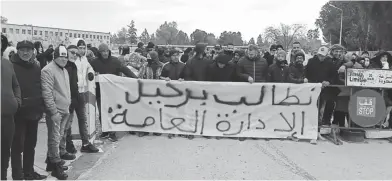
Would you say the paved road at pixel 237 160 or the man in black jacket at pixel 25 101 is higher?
the man in black jacket at pixel 25 101

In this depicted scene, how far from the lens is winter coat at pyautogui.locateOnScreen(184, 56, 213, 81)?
751 centimetres

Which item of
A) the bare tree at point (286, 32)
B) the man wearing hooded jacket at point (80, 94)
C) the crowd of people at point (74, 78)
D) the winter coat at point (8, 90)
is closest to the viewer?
the winter coat at point (8, 90)

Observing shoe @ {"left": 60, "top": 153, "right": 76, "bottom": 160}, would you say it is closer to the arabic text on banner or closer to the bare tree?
the arabic text on banner

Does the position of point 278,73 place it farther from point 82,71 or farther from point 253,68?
point 82,71

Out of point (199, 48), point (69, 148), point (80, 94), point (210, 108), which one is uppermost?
point (199, 48)

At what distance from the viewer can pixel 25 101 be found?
4395mm

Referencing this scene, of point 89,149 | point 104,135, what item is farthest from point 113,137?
point 89,149

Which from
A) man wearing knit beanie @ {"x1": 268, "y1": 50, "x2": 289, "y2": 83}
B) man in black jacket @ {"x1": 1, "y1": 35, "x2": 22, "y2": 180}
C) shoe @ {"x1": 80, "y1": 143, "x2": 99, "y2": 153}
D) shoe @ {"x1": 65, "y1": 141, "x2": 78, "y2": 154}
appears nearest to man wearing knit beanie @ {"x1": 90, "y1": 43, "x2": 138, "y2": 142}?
A: shoe @ {"x1": 80, "y1": 143, "x2": 99, "y2": 153}

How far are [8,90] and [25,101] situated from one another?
51 centimetres

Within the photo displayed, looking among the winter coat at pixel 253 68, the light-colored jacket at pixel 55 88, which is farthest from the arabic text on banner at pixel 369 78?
the light-colored jacket at pixel 55 88

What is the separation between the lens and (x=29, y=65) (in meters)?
4.44

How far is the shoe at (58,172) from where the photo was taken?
4832 millimetres

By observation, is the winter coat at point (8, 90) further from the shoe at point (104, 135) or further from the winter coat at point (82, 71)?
the shoe at point (104, 135)

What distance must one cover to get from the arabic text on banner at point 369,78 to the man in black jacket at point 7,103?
576 cm
